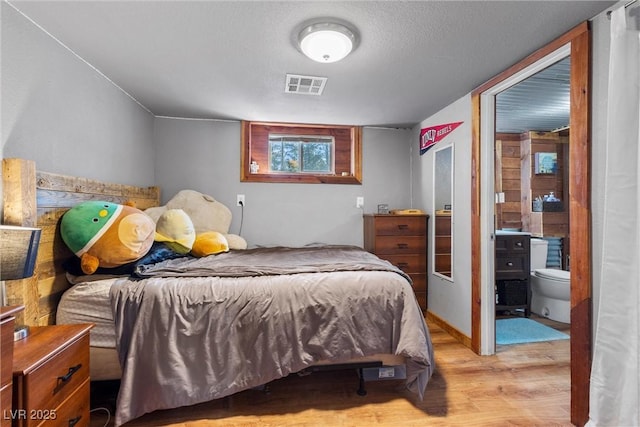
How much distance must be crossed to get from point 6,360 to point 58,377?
356mm

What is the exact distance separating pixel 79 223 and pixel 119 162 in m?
1.02

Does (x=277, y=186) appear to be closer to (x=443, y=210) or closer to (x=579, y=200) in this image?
(x=443, y=210)

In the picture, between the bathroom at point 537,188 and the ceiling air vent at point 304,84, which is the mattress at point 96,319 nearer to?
the ceiling air vent at point 304,84

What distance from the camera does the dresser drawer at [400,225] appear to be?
3076mm

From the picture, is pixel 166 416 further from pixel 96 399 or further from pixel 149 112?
pixel 149 112

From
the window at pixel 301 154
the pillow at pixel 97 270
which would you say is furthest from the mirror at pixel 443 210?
the pillow at pixel 97 270

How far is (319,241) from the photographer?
345 cm

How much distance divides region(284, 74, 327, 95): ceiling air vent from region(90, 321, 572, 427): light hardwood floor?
7.19 ft

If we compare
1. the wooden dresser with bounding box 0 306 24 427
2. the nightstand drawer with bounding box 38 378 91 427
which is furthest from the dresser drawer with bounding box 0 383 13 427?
the nightstand drawer with bounding box 38 378 91 427

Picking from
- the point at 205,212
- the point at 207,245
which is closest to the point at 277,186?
the point at 205,212

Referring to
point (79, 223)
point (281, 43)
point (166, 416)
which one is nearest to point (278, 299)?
point (166, 416)

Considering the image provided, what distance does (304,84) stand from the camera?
2287 millimetres

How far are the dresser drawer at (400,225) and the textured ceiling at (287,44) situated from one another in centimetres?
117

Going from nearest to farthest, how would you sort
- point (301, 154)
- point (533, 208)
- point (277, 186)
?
point (277, 186)
point (301, 154)
point (533, 208)
